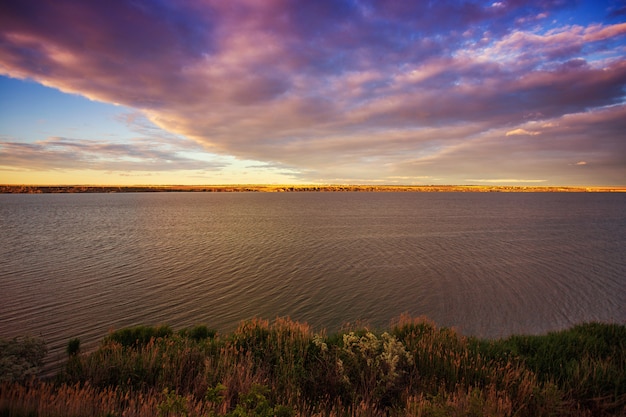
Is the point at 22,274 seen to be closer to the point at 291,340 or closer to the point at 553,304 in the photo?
the point at 291,340

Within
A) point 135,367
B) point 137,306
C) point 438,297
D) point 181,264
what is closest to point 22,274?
point 181,264

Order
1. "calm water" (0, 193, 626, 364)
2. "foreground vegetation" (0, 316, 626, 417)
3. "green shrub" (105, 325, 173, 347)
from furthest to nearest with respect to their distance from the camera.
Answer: "calm water" (0, 193, 626, 364) → "green shrub" (105, 325, 173, 347) → "foreground vegetation" (0, 316, 626, 417)

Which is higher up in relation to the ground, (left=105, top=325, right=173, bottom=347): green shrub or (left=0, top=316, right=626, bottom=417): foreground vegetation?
(left=0, top=316, right=626, bottom=417): foreground vegetation

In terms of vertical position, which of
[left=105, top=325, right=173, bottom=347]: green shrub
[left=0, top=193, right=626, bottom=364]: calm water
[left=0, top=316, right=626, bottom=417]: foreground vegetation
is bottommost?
[left=0, top=193, right=626, bottom=364]: calm water

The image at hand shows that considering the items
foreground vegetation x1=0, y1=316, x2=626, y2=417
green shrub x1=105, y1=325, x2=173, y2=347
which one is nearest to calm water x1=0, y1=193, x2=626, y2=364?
green shrub x1=105, y1=325, x2=173, y2=347

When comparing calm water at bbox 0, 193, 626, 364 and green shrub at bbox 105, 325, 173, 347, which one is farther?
calm water at bbox 0, 193, 626, 364

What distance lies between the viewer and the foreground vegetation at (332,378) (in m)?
5.61

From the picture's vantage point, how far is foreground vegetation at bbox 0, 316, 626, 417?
5.61m

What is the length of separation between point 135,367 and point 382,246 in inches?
1063

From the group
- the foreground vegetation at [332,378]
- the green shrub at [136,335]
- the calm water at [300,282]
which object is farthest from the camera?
the calm water at [300,282]

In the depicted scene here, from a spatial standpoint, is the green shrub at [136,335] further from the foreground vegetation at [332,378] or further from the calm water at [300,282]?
the calm water at [300,282]

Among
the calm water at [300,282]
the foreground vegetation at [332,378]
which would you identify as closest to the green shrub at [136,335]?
the foreground vegetation at [332,378]

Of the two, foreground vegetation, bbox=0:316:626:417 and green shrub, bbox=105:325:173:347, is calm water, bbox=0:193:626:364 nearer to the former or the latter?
green shrub, bbox=105:325:173:347

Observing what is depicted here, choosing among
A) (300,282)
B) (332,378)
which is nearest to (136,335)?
(332,378)
